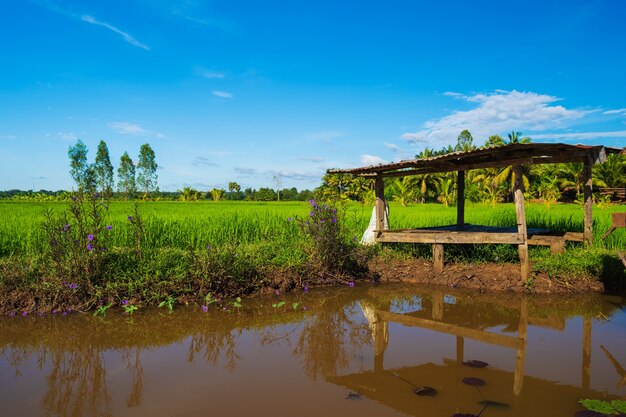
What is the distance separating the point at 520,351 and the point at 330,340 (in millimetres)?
1683

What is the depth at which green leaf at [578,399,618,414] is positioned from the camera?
2.47 m

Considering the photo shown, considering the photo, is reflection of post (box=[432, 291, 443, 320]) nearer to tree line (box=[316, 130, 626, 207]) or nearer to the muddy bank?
the muddy bank

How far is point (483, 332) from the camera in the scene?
409cm

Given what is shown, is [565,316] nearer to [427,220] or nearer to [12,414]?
[12,414]

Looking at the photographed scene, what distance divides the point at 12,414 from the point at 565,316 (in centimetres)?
519

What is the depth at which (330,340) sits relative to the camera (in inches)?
152

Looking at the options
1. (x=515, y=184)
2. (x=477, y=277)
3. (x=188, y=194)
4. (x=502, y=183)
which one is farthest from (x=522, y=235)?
(x=188, y=194)

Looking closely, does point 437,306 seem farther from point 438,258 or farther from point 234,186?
point 234,186

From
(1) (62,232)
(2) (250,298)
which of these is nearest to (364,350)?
(2) (250,298)

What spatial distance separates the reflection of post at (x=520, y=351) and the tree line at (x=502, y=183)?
15742 mm

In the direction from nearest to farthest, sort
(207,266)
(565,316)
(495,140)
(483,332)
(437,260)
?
1. (483,332)
2. (565,316)
3. (207,266)
4. (437,260)
5. (495,140)

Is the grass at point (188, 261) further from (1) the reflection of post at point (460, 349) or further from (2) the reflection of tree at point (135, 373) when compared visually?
(1) the reflection of post at point (460, 349)

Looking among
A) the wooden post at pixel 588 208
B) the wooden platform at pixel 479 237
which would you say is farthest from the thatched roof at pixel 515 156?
the wooden platform at pixel 479 237

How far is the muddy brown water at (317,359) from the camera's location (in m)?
2.65
